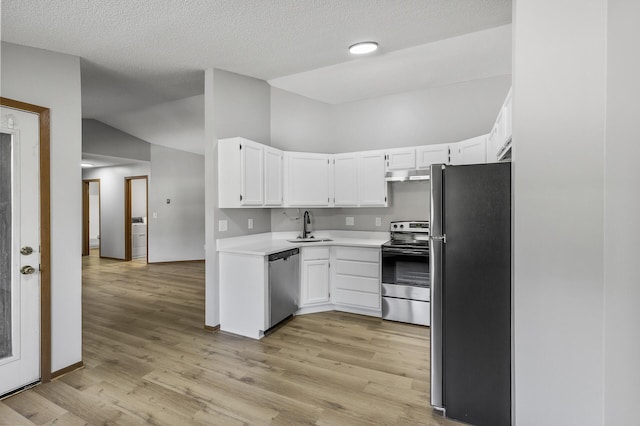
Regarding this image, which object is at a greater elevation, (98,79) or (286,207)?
(98,79)

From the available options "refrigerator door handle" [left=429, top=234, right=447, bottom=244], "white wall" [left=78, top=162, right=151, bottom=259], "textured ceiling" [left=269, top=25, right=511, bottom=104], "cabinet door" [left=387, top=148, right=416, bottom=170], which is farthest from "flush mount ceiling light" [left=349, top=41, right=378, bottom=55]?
"white wall" [left=78, top=162, right=151, bottom=259]

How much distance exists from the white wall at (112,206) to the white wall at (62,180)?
17.5 ft

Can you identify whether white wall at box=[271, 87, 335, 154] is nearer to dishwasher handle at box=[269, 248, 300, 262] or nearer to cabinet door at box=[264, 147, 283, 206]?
cabinet door at box=[264, 147, 283, 206]

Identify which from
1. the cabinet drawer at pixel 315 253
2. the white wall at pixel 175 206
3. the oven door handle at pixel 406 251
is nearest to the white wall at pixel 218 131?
the cabinet drawer at pixel 315 253

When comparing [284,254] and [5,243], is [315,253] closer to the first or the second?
[284,254]

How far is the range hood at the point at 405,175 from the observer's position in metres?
3.70

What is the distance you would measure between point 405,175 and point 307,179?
124cm

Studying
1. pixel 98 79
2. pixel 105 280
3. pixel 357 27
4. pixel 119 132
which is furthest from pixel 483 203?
pixel 119 132

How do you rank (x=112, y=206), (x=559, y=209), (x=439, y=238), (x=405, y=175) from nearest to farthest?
(x=559, y=209)
(x=439, y=238)
(x=405, y=175)
(x=112, y=206)

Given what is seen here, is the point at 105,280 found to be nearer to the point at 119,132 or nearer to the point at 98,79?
the point at 119,132

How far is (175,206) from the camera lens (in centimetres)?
752

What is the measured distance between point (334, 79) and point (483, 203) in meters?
2.55

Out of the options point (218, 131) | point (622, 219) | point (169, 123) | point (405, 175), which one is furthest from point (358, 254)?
point (169, 123)

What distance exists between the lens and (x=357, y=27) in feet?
8.28
